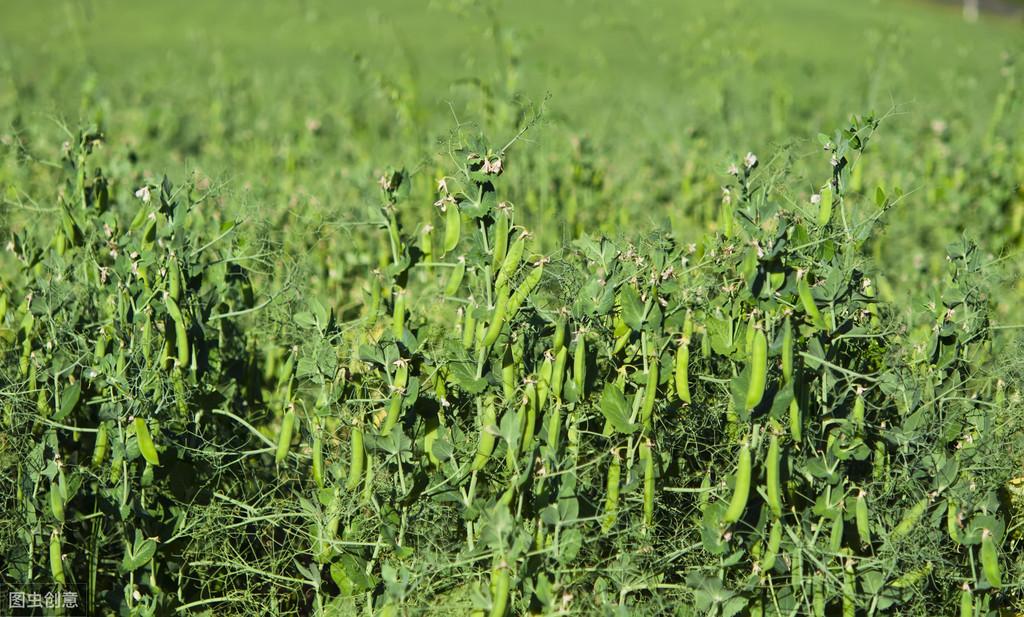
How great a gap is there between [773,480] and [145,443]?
1.50 meters

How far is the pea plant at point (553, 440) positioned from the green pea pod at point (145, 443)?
0.03 m

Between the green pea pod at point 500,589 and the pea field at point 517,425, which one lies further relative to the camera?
the pea field at point 517,425

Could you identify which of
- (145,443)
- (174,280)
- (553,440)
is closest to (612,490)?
(553,440)

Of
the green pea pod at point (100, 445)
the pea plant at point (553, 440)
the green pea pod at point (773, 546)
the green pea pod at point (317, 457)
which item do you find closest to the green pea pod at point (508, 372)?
the pea plant at point (553, 440)

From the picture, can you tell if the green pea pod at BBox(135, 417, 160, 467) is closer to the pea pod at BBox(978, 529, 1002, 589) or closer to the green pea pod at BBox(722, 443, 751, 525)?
the green pea pod at BBox(722, 443, 751, 525)

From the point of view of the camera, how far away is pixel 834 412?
2.52 metres

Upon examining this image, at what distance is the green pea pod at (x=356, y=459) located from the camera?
2.37 m

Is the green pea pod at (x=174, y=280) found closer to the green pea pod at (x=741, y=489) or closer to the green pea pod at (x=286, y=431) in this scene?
the green pea pod at (x=286, y=431)

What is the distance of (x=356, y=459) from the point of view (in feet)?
7.81

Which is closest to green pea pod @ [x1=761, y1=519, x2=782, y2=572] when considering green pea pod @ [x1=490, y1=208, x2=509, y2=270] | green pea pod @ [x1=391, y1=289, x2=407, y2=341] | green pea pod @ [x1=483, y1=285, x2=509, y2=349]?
green pea pod @ [x1=483, y1=285, x2=509, y2=349]

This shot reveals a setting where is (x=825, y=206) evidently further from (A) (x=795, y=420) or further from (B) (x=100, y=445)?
(B) (x=100, y=445)

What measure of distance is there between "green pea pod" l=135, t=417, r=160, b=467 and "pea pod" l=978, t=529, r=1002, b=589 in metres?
1.98

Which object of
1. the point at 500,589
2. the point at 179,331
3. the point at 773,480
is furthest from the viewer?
the point at 179,331

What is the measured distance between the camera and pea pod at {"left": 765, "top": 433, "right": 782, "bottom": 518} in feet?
7.38
